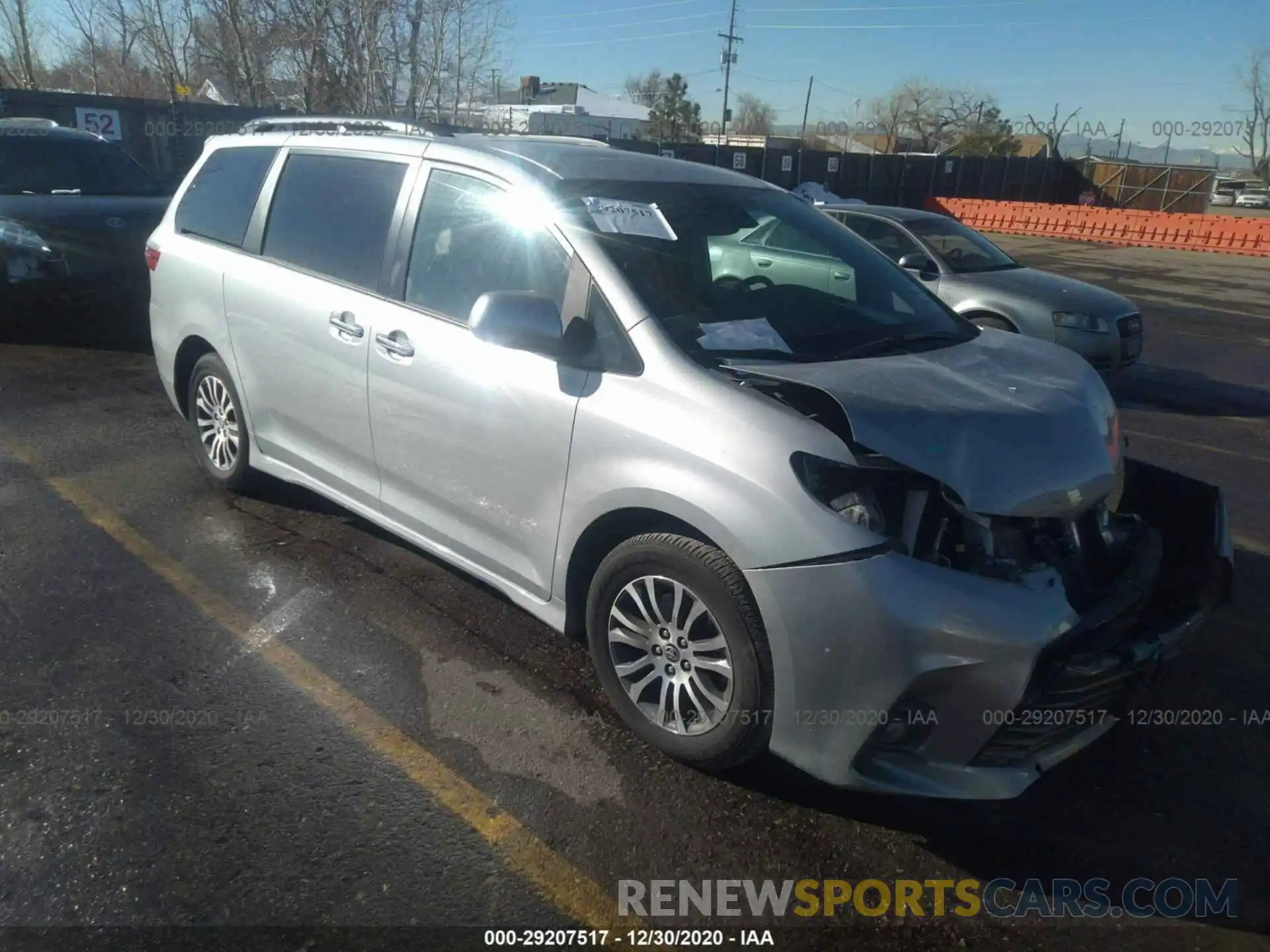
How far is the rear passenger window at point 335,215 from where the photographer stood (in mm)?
4000

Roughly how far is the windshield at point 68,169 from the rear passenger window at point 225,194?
14.8 ft

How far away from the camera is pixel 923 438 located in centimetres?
277

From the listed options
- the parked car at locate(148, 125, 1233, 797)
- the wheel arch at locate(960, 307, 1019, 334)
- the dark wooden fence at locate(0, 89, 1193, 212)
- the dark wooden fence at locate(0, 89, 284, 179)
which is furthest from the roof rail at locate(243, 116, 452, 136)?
the dark wooden fence at locate(0, 89, 284, 179)

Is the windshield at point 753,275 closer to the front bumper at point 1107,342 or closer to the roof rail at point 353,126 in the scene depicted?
the roof rail at point 353,126

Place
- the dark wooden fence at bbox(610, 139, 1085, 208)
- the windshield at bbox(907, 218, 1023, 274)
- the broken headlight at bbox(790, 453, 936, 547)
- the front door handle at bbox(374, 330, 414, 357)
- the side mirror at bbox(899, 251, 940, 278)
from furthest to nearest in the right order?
the dark wooden fence at bbox(610, 139, 1085, 208), the windshield at bbox(907, 218, 1023, 274), the side mirror at bbox(899, 251, 940, 278), the front door handle at bbox(374, 330, 414, 357), the broken headlight at bbox(790, 453, 936, 547)

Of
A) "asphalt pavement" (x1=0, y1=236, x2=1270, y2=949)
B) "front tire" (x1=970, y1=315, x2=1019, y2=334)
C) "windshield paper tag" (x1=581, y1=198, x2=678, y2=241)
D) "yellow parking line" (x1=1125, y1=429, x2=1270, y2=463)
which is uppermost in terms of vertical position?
"windshield paper tag" (x1=581, y1=198, x2=678, y2=241)

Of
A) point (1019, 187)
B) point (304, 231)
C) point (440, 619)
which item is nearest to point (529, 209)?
point (304, 231)

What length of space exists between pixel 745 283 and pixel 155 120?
18.2 meters

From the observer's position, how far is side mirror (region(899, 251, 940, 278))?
8.91 metres

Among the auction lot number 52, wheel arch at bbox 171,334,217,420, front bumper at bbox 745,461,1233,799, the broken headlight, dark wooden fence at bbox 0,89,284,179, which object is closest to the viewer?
front bumper at bbox 745,461,1233,799

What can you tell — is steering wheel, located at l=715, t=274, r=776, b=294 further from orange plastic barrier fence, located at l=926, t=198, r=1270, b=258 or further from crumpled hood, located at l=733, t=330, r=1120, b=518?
orange plastic barrier fence, located at l=926, t=198, r=1270, b=258

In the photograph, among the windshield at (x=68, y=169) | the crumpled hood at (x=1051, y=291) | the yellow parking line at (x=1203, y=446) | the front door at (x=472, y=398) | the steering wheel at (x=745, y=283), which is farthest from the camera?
the windshield at (x=68, y=169)

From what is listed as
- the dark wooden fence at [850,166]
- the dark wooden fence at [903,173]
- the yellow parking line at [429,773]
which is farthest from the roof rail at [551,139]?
the dark wooden fence at [903,173]

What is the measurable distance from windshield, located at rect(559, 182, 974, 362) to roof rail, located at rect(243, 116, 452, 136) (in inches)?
42.9
